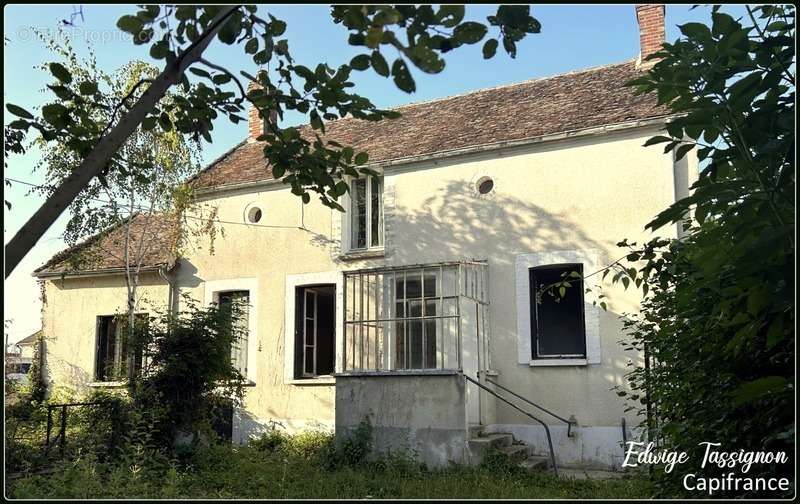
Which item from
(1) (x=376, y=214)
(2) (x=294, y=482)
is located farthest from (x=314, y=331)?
(2) (x=294, y=482)

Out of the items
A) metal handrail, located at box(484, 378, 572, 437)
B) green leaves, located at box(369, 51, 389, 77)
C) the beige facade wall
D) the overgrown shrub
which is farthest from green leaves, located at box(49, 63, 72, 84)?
the beige facade wall

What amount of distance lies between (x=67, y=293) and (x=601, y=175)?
11657 mm

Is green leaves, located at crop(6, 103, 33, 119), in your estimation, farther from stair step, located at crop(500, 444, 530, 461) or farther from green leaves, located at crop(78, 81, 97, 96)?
stair step, located at crop(500, 444, 530, 461)

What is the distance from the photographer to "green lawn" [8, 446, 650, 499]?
664 centimetres

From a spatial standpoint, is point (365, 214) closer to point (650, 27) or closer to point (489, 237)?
point (489, 237)

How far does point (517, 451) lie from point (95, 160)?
7.94 meters

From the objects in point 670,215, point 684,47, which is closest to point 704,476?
point 670,215

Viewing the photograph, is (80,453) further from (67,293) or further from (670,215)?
(670,215)

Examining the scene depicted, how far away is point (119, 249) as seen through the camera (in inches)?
600

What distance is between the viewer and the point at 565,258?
10875mm

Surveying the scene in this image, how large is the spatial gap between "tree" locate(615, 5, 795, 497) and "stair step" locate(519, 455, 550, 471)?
21.0 ft

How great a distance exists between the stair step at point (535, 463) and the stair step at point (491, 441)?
387 mm

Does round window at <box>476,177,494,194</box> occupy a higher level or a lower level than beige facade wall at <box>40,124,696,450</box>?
higher

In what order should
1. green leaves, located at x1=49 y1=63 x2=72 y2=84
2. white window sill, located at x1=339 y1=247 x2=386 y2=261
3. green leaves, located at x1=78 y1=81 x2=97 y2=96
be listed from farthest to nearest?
white window sill, located at x1=339 y1=247 x2=386 y2=261
green leaves, located at x1=78 y1=81 x2=97 y2=96
green leaves, located at x1=49 y1=63 x2=72 y2=84
